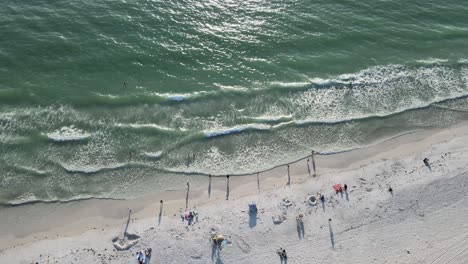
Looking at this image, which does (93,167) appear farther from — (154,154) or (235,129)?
(235,129)

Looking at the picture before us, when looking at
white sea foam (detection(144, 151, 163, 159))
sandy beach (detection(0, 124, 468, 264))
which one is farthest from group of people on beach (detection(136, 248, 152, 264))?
white sea foam (detection(144, 151, 163, 159))

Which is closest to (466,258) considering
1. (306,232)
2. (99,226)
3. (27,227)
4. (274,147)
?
(306,232)

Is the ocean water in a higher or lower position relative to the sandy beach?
higher

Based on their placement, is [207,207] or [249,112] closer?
[207,207]

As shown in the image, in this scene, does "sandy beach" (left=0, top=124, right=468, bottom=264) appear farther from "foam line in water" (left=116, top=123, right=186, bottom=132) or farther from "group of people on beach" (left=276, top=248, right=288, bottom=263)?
"foam line in water" (left=116, top=123, right=186, bottom=132)

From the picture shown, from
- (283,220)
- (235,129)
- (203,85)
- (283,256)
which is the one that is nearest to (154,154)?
(235,129)

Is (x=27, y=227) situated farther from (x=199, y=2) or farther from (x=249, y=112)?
(x=199, y=2)

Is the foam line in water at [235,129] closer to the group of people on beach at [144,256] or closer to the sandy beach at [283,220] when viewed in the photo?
the sandy beach at [283,220]
